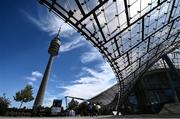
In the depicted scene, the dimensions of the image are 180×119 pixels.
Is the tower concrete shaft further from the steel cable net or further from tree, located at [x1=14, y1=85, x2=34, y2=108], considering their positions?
the steel cable net

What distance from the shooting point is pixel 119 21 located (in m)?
19.4

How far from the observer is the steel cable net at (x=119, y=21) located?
15.6m

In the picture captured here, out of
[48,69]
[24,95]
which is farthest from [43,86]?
[24,95]

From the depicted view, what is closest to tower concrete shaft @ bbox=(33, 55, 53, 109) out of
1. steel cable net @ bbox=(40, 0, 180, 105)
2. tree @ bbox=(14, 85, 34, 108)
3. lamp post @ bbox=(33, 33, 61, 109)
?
lamp post @ bbox=(33, 33, 61, 109)

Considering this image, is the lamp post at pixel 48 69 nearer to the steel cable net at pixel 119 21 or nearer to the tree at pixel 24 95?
the tree at pixel 24 95

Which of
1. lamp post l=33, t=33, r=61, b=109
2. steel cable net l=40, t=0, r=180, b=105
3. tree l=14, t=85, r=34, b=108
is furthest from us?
lamp post l=33, t=33, r=61, b=109

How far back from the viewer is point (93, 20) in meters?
17.6

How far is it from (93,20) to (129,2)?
364 cm

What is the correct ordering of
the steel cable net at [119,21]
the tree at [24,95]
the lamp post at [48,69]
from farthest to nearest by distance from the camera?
the lamp post at [48,69] < the tree at [24,95] < the steel cable net at [119,21]

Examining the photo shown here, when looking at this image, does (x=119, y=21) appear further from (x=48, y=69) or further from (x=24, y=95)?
(x=48, y=69)

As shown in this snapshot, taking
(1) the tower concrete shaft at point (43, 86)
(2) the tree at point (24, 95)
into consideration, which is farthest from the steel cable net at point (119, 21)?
(1) the tower concrete shaft at point (43, 86)

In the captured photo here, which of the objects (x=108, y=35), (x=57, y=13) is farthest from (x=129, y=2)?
(x=57, y=13)

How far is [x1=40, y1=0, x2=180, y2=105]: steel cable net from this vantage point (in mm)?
15570

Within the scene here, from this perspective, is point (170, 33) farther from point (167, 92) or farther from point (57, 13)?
point (167, 92)
